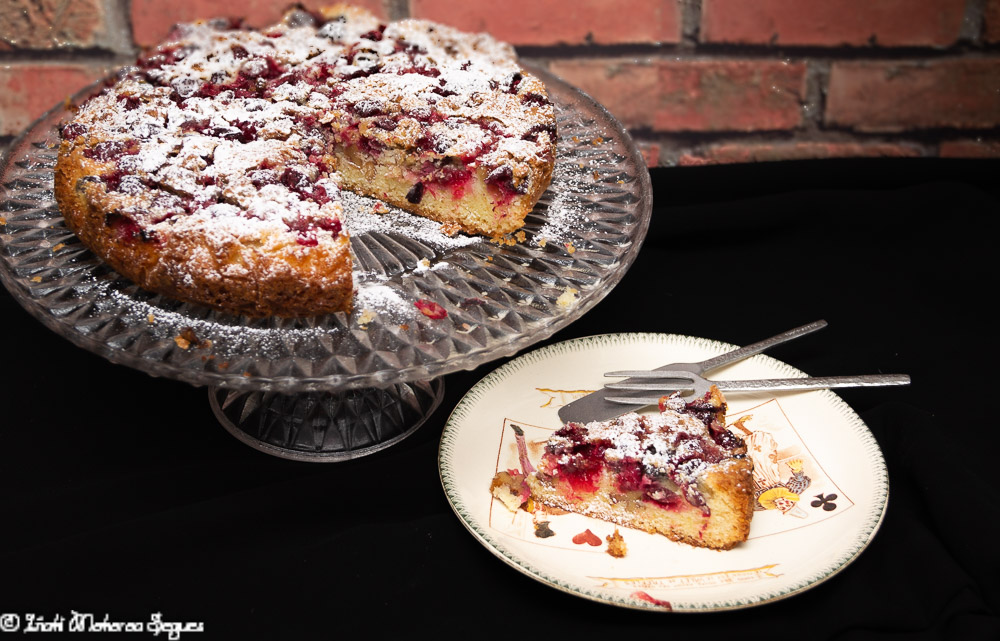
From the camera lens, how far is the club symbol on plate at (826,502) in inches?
66.0

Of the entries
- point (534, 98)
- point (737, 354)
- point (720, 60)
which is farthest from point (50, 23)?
point (737, 354)

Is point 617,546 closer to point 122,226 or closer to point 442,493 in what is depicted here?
point 442,493

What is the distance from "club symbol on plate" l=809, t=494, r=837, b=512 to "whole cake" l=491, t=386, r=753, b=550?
0.45ft

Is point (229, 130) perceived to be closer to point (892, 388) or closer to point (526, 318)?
point (526, 318)

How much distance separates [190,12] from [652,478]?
6.90ft

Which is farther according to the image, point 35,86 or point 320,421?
point 35,86

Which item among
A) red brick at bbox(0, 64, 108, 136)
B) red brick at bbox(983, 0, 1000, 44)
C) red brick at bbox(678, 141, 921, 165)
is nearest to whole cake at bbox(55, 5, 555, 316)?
red brick at bbox(0, 64, 108, 136)

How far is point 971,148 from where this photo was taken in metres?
3.27

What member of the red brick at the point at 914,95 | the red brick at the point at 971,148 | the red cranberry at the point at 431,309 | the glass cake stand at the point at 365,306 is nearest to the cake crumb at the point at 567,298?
the glass cake stand at the point at 365,306

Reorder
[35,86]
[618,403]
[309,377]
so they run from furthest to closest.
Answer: [35,86] < [618,403] < [309,377]

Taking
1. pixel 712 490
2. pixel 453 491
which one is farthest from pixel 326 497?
pixel 712 490

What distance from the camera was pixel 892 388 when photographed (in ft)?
6.90

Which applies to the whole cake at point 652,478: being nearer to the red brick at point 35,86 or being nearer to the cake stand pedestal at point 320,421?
the cake stand pedestal at point 320,421

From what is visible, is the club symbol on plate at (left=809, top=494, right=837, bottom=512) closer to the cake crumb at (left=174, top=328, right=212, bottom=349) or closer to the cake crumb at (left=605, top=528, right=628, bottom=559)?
the cake crumb at (left=605, top=528, right=628, bottom=559)
